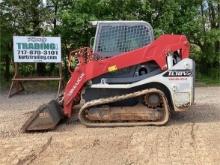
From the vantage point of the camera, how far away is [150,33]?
9625 mm

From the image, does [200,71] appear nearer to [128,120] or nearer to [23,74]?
[23,74]

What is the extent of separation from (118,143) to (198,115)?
3.11m

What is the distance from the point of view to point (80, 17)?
1563 cm

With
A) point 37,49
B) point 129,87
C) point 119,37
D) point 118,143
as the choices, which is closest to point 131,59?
point 129,87

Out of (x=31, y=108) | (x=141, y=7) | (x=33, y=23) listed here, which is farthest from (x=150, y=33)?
(x=33, y=23)

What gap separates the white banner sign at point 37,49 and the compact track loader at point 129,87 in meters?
5.55

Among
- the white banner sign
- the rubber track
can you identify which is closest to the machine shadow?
the rubber track

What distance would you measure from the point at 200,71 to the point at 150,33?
401 inches

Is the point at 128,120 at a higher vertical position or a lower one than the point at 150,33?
lower

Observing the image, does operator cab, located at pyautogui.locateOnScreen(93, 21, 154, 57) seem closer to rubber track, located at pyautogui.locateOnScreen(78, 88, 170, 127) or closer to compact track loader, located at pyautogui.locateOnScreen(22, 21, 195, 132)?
compact track loader, located at pyautogui.locateOnScreen(22, 21, 195, 132)

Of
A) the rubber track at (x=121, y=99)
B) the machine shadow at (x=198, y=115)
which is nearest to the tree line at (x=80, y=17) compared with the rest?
the machine shadow at (x=198, y=115)

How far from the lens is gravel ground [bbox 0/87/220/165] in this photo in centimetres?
666

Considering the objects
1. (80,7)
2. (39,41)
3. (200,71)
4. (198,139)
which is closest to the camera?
(198,139)

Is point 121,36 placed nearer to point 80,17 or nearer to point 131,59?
point 131,59
